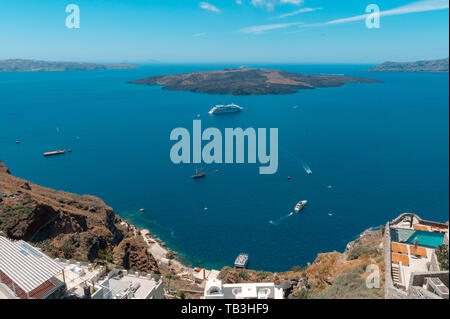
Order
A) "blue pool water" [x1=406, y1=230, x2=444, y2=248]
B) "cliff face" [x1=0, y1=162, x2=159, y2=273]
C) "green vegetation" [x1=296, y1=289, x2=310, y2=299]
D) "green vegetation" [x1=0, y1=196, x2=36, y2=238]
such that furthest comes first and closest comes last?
"cliff face" [x1=0, y1=162, x2=159, y2=273] < "green vegetation" [x1=0, y1=196, x2=36, y2=238] < "blue pool water" [x1=406, y1=230, x2=444, y2=248] < "green vegetation" [x1=296, y1=289, x2=310, y2=299]

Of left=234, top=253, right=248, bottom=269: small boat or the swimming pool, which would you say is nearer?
the swimming pool

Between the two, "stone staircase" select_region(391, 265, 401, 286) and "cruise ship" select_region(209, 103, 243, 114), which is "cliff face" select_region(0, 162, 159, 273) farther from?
"cruise ship" select_region(209, 103, 243, 114)

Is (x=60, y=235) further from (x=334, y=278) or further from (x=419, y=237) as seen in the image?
(x=419, y=237)

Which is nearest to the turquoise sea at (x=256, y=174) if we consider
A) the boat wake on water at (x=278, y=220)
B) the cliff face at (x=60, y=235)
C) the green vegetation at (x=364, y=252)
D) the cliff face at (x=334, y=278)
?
the boat wake on water at (x=278, y=220)

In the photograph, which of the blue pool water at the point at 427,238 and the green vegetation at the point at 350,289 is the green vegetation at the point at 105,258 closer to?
the green vegetation at the point at 350,289

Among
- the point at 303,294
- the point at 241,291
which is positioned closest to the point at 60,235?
the point at 241,291

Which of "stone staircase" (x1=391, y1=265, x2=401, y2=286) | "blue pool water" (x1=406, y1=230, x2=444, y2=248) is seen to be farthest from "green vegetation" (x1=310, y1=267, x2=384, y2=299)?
"blue pool water" (x1=406, y1=230, x2=444, y2=248)
